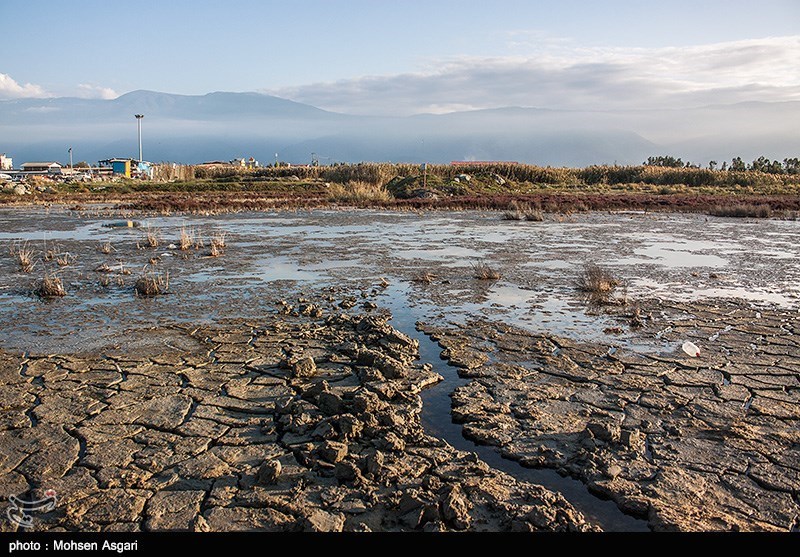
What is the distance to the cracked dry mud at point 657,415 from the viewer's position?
445 cm

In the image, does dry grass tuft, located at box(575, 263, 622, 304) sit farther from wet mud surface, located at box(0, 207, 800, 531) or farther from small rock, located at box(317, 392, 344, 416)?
small rock, located at box(317, 392, 344, 416)

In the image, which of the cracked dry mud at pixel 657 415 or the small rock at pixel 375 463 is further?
the small rock at pixel 375 463

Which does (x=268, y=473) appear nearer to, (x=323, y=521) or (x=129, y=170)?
(x=323, y=521)

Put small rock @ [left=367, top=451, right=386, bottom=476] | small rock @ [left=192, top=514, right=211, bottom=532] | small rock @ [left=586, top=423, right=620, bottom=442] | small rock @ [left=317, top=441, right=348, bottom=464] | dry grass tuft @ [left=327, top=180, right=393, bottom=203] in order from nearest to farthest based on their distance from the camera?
small rock @ [left=192, top=514, right=211, bottom=532]
small rock @ [left=367, top=451, right=386, bottom=476]
small rock @ [left=317, top=441, right=348, bottom=464]
small rock @ [left=586, top=423, right=620, bottom=442]
dry grass tuft @ [left=327, top=180, right=393, bottom=203]

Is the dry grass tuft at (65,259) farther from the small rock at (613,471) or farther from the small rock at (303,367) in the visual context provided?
the small rock at (613,471)

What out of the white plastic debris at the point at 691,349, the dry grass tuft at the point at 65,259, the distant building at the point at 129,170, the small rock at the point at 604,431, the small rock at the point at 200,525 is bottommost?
the small rock at the point at 200,525

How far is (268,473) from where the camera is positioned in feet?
14.8

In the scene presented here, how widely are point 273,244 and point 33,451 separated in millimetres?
13629

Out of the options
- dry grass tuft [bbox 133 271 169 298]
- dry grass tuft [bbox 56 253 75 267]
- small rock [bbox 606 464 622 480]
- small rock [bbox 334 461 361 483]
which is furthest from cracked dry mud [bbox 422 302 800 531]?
dry grass tuft [bbox 56 253 75 267]

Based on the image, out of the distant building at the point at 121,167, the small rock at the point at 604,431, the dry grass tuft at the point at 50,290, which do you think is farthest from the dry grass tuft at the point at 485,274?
the distant building at the point at 121,167

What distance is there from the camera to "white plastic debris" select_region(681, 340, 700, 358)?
25.3 ft

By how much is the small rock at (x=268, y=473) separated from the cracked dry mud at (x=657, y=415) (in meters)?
1.73

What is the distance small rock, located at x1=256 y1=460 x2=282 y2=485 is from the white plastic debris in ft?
17.8

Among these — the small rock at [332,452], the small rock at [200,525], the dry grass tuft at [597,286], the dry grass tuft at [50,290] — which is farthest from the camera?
the dry grass tuft at [597,286]
